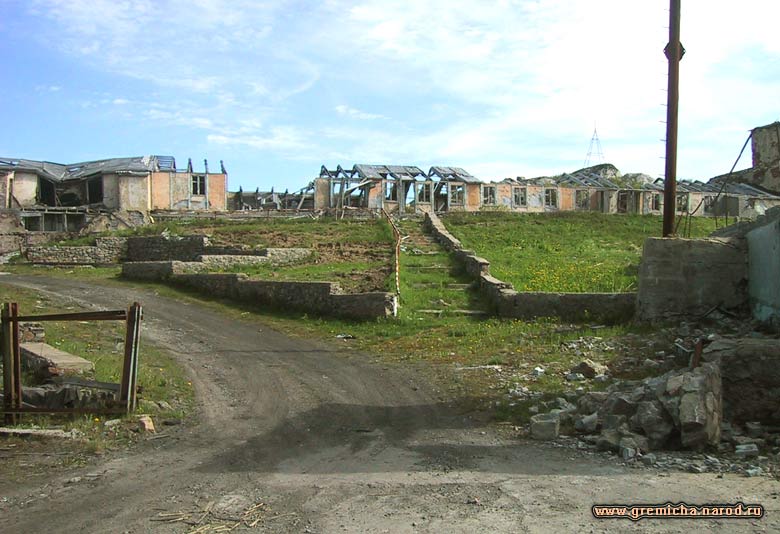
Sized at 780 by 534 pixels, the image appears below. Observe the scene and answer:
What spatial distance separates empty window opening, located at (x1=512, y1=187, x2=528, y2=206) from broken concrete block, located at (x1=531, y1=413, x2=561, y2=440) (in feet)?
136

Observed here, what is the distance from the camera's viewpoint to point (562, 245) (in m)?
28.9

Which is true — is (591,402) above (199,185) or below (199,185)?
below

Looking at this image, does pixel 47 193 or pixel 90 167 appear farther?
pixel 90 167

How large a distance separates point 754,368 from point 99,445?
7.35m

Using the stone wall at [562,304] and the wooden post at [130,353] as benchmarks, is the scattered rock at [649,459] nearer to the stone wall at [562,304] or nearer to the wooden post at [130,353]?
the wooden post at [130,353]

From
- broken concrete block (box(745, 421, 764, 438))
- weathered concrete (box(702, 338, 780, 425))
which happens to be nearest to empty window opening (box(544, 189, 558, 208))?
weathered concrete (box(702, 338, 780, 425))

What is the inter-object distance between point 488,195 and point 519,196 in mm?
2474

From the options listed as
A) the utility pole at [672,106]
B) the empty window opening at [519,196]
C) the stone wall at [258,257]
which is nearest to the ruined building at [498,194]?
the empty window opening at [519,196]

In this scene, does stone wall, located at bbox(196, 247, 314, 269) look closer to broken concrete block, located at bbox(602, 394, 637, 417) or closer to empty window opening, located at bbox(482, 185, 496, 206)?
broken concrete block, located at bbox(602, 394, 637, 417)

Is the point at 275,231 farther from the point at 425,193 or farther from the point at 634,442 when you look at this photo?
the point at 634,442

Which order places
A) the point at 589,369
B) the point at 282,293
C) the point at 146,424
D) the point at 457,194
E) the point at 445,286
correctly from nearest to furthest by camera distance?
the point at 146,424 < the point at 589,369 < the point at 282,293 < the point at 445,286 < the point at 457,194

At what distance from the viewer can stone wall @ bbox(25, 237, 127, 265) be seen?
1114 inches

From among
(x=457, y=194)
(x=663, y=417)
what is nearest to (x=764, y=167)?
(x=457, y=194)

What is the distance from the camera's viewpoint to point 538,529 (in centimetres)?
501
